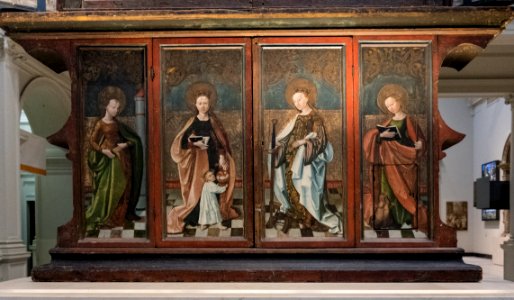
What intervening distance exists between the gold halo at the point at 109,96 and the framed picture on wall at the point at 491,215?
16243 mm

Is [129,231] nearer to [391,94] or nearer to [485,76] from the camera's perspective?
[391,94]

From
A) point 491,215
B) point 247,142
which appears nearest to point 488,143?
point 491,215

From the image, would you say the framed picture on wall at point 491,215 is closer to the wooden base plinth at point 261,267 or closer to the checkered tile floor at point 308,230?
the wooden base plinth at point 261,267

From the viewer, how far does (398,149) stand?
5.42 metres

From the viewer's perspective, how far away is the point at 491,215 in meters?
19.7

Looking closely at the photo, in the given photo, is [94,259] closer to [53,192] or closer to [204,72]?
[204,72]

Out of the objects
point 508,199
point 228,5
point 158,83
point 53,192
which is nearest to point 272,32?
point 228,5

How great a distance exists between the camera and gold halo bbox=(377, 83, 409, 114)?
5.45m

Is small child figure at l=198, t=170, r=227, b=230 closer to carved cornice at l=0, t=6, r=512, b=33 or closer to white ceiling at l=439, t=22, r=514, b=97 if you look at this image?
carved cornice at l=0, t=6, r=512, b=33

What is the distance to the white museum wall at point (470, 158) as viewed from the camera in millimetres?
20359

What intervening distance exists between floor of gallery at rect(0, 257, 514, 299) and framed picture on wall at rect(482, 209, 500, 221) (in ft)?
49.5

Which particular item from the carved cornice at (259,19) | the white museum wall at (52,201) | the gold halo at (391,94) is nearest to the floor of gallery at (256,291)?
the gold halo at (391,94)

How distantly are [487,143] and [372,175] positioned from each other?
1689 cm

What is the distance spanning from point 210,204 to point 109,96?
4.40 feet
